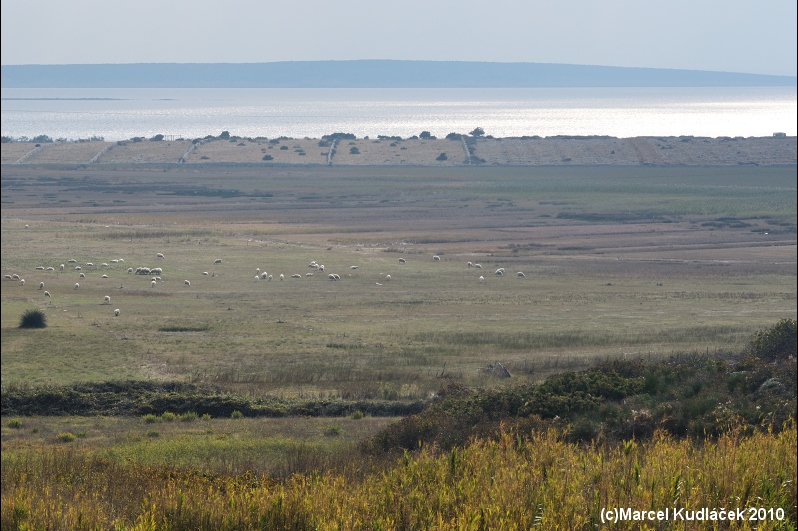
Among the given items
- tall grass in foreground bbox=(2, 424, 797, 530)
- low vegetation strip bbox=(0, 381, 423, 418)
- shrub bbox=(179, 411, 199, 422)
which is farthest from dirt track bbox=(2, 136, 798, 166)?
tall grass in foreground bbox=(2, 424, 797, 530)

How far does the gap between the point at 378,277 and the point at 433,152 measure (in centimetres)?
7404

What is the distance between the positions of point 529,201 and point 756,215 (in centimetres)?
1896

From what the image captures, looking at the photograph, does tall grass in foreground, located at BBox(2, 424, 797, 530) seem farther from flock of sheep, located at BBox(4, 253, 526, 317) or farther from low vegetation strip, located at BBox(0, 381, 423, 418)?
flock of sheep, located at BBox(4, 253, 526, 317)

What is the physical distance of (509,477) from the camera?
28.2 feet

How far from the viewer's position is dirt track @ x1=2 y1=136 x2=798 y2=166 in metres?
112

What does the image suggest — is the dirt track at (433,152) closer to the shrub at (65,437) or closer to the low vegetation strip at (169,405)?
the low vegetation strip at (169,405)

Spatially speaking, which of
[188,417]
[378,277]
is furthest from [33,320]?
[378,277]

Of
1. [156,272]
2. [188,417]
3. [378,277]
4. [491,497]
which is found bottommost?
[188,417]

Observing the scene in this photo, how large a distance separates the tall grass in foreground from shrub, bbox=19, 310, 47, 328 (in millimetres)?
21689

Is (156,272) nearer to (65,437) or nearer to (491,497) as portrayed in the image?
(65,437)

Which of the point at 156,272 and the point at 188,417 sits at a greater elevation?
the point at 156,272

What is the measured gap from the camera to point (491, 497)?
7965 mm

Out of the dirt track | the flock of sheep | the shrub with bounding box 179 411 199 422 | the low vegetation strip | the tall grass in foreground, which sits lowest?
the shrub with bounding box 179 411 199 422

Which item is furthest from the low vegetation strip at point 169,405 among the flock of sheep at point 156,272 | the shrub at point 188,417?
the flock of sheep at point 156,272
